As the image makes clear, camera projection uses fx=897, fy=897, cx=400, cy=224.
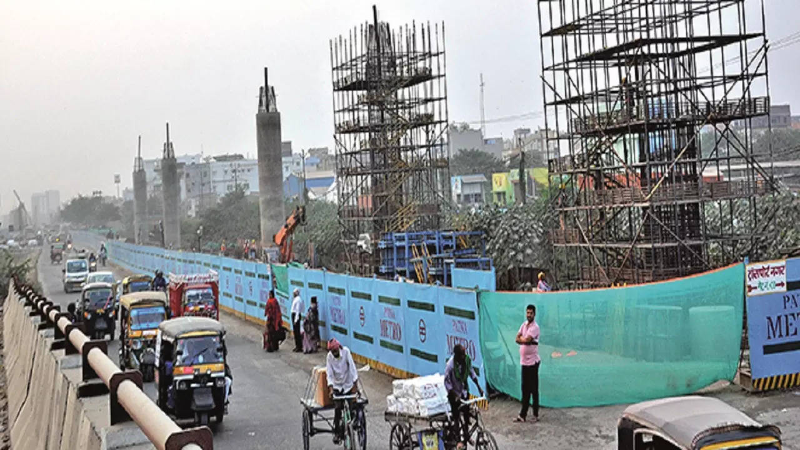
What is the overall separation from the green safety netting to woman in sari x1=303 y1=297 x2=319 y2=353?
9723 mm

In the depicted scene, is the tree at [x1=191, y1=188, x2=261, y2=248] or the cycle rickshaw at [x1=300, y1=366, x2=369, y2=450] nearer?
the cycle rickshaw at [x1=300, y1=366, x2=369, y2=450]

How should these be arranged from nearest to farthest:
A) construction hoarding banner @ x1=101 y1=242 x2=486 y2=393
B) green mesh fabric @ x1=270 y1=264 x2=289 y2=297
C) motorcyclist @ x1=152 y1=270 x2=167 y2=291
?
construction hoarding banner @ x1=101 y1=242 x2=486 y2=393 → green mesh fabric @ x1=270 y1=264 x2=289 y2=297 → motorcyclist @ x1=152 y1=270 x2=167 y2=291

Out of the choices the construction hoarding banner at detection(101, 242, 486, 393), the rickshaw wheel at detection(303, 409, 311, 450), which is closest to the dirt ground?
the construction hoarding banner at detection(101, 242, 486, 393)

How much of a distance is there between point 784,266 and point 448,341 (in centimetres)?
603

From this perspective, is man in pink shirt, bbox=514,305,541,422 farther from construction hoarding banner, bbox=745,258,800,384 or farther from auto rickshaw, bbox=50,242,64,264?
auto rickshaw, bbox=50,242,64,264

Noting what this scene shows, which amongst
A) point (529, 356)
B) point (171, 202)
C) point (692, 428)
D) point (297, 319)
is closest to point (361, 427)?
point (529, 356)

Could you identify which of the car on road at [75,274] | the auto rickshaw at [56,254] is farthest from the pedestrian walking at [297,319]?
the auto rickshaw at [56,254]

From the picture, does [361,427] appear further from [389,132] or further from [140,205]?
[140,205]

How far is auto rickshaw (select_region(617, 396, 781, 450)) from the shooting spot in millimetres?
7477

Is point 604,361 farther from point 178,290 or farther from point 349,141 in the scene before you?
point 349,141

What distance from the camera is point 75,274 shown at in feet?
171

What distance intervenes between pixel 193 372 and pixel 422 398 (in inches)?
201

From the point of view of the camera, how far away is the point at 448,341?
1678cm

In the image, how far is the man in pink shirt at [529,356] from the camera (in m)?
14.0
